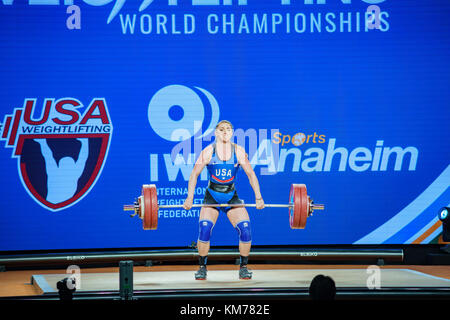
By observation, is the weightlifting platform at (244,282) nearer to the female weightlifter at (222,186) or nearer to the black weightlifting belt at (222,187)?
the female weightlifter at (222,186)

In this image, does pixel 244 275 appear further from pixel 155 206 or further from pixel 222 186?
pixel 155 206

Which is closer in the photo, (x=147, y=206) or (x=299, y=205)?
(x=147, y=206)

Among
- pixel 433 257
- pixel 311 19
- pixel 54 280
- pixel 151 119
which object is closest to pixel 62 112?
pixel 151 119

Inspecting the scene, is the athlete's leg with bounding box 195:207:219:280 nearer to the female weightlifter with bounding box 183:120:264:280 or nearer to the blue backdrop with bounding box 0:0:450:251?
the female weightlifter with bounding box 183:120:264:280

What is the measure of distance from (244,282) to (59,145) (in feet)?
8.62

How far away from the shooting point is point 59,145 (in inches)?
257

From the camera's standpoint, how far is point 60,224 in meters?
6.59

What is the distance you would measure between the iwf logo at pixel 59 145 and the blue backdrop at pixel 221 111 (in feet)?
0.05

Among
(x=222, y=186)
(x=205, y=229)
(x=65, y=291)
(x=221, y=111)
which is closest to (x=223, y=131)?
(x=222, y=186)

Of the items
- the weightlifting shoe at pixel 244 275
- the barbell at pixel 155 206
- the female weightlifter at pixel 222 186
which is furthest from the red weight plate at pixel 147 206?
the weightlifting shoe at pixel 244 275

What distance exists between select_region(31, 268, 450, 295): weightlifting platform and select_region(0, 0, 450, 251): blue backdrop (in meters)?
0.84

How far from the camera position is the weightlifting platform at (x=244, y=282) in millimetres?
4715

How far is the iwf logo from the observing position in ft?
21.3
